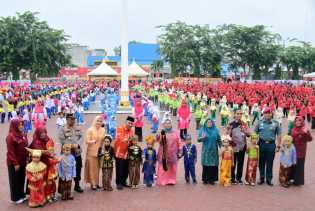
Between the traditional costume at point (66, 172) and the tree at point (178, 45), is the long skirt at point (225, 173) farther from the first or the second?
the tree at point (178, 45)

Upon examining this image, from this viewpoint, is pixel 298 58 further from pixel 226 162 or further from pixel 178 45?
pixel 226 162

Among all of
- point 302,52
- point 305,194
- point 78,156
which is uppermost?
point 302,52

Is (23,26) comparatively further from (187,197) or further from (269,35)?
(187,197)

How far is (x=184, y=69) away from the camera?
2143 inches

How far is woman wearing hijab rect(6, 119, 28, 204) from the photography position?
657cm

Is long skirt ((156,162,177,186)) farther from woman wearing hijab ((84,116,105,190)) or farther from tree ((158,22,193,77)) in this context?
tree ((158,22,193,77))

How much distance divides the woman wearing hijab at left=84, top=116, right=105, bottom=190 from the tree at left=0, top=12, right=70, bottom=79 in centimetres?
3910

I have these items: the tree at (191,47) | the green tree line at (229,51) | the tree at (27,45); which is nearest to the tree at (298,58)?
the green tree line at (229,51)

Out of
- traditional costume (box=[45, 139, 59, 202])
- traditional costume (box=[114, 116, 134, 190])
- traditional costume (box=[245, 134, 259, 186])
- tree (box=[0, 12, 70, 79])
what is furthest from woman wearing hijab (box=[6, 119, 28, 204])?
tree (box=[0, 12, 70, 79])

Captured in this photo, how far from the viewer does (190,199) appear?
7.09 m

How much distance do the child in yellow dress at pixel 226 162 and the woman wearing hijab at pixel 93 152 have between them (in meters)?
2.22

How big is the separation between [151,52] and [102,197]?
7162cm

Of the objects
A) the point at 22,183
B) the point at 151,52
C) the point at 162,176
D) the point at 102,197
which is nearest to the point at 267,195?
the point at 162,176

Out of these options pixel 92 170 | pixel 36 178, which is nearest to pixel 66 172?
pixel 36 178
